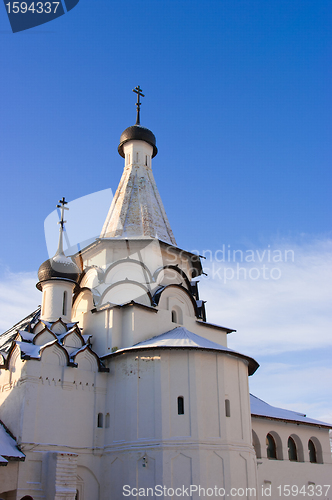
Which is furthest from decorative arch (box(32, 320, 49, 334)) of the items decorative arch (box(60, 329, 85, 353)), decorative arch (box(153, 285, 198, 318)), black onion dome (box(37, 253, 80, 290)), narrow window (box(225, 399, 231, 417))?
narrow window (box(225, 399, 231, 417))

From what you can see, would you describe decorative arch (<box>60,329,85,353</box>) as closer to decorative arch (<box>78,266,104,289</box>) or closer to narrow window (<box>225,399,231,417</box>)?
decorative arch (<box>78,266,104,289</box>)

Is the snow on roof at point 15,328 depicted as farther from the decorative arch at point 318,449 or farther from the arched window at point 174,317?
the decorative arch at point 318,449

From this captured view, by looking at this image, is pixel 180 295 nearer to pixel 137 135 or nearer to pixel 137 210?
pixel 137 210

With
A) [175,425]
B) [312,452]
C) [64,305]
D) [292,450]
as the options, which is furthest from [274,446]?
[64,305]

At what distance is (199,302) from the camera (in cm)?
1592

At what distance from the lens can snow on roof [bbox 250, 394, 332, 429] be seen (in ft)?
51.2

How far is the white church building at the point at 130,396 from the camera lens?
11.5 meters

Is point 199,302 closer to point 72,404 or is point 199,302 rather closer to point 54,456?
point 72,404

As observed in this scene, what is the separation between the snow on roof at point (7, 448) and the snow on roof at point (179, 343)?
3.19 metres

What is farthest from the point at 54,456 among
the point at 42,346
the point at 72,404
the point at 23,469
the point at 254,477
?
the point at 254,477

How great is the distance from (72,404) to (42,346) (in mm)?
1690

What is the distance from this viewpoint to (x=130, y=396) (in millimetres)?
12664

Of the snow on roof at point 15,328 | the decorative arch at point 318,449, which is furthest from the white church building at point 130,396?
the decorative arch at point 318,449

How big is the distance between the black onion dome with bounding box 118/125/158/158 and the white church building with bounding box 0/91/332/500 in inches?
153
